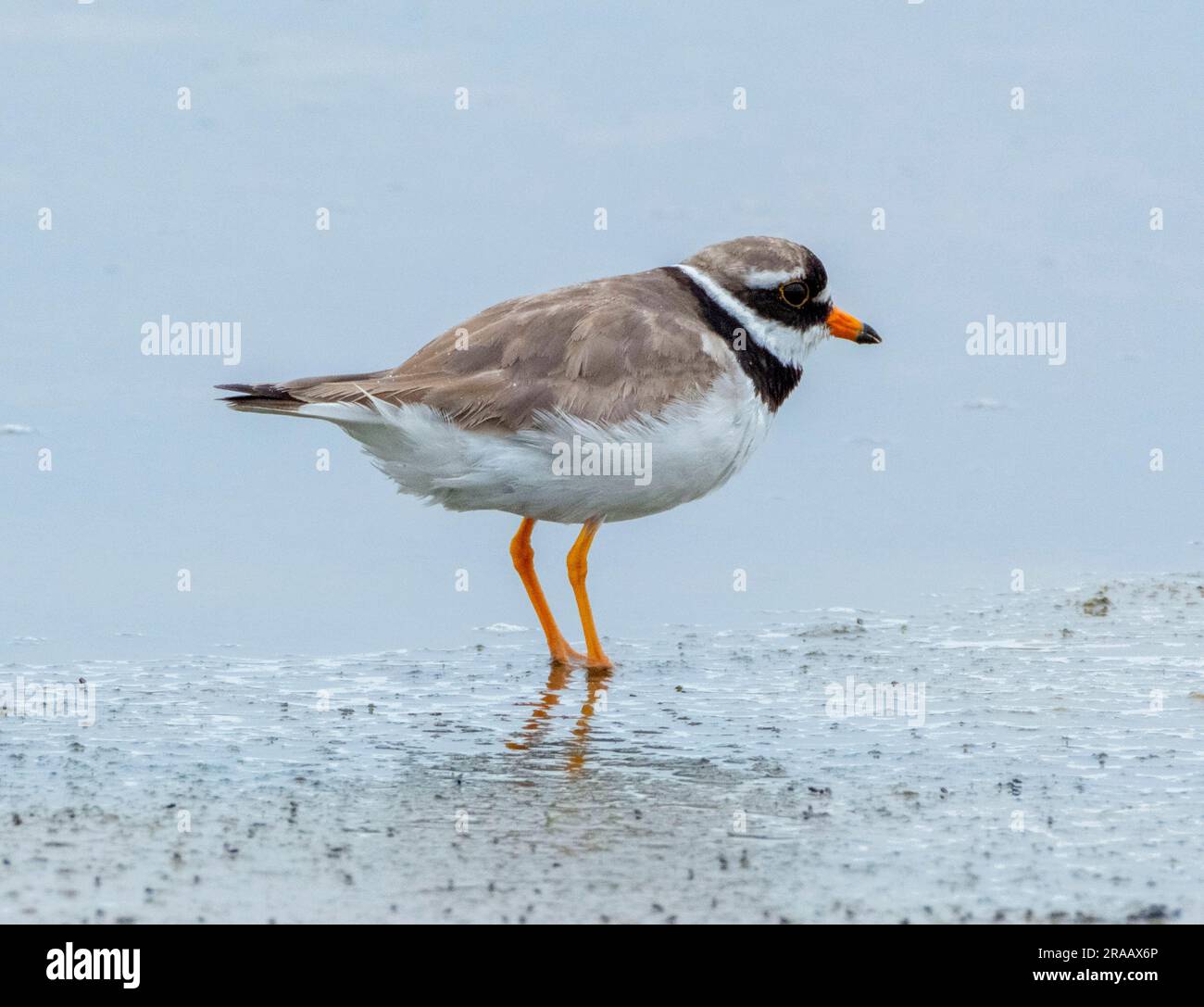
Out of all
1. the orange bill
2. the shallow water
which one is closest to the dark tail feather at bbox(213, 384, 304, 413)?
the shallow water

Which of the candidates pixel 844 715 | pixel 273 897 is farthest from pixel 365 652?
pixel 273 897

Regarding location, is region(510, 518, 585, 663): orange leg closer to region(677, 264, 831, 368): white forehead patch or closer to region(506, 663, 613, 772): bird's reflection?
region(506, 663, 613, 772): bird's reflection

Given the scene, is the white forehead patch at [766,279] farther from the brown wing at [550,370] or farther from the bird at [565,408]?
the brown wing at [550,370]

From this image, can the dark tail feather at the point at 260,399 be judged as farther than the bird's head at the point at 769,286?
No

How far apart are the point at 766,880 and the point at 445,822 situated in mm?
1141

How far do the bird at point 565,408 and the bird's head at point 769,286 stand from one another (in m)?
0.21

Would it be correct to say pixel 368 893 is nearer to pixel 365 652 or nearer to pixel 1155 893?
pixel 1155 893

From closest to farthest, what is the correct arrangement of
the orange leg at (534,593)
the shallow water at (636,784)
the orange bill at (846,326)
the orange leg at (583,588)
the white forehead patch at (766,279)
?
the shallow water at (636,784), the orange leg at (583,588), the orange leg at (534,593), the white forehead patch at (766,279), the orange bill at (846,326)

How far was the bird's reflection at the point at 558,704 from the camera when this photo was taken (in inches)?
265

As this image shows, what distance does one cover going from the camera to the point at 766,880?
16.7 feet

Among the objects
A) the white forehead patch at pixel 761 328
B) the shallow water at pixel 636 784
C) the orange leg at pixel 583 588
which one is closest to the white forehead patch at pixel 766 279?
the white forehead patch at pixel 761 328

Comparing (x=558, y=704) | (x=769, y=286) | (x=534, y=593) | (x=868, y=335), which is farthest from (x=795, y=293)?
(x=558, y=704)

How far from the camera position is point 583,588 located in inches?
342

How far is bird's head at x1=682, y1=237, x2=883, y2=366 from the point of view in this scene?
8.69 meters
